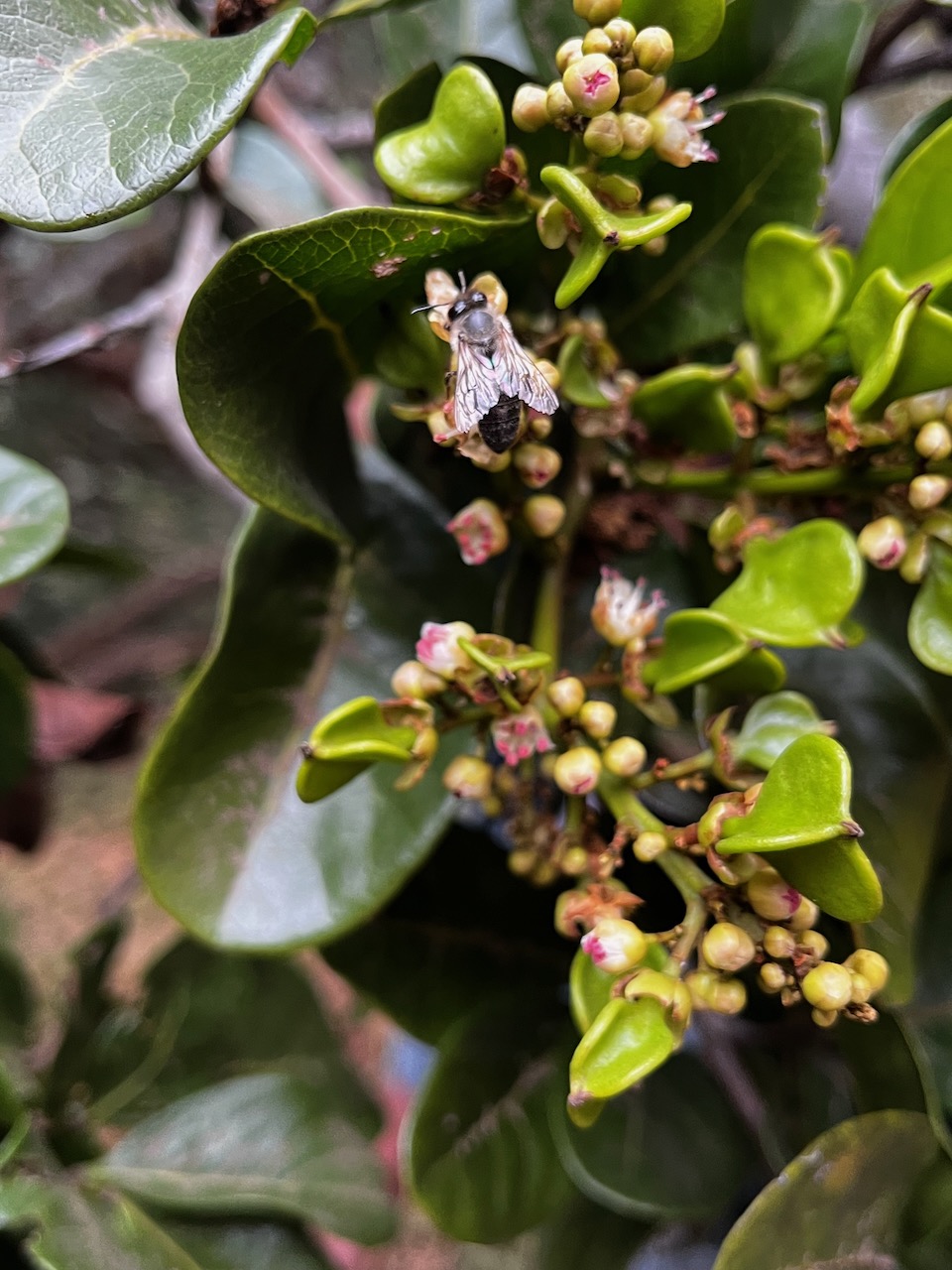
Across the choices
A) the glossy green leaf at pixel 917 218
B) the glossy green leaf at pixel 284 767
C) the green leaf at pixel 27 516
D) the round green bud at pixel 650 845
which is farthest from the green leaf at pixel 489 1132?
the glossy green leaf at pixel 917 218

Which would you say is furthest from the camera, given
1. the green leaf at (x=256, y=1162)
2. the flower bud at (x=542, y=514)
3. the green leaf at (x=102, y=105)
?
the green leaf at (x=256, y=1162)

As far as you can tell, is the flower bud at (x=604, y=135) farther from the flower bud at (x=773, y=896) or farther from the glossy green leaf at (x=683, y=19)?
the flower bud at (x=773, y=896)

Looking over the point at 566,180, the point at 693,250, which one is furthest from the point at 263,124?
the point at 566,180

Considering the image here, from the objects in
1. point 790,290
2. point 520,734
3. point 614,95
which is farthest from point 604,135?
point 520,734

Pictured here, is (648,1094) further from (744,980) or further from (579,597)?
(579,597)

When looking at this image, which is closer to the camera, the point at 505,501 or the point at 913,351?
the point at 913,351

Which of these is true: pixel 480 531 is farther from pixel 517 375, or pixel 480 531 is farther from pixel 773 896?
pixel 773 896

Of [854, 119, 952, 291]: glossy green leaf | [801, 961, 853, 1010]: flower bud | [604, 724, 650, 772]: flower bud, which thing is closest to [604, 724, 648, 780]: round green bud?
[604, 724, 650, 772]: flower bud
